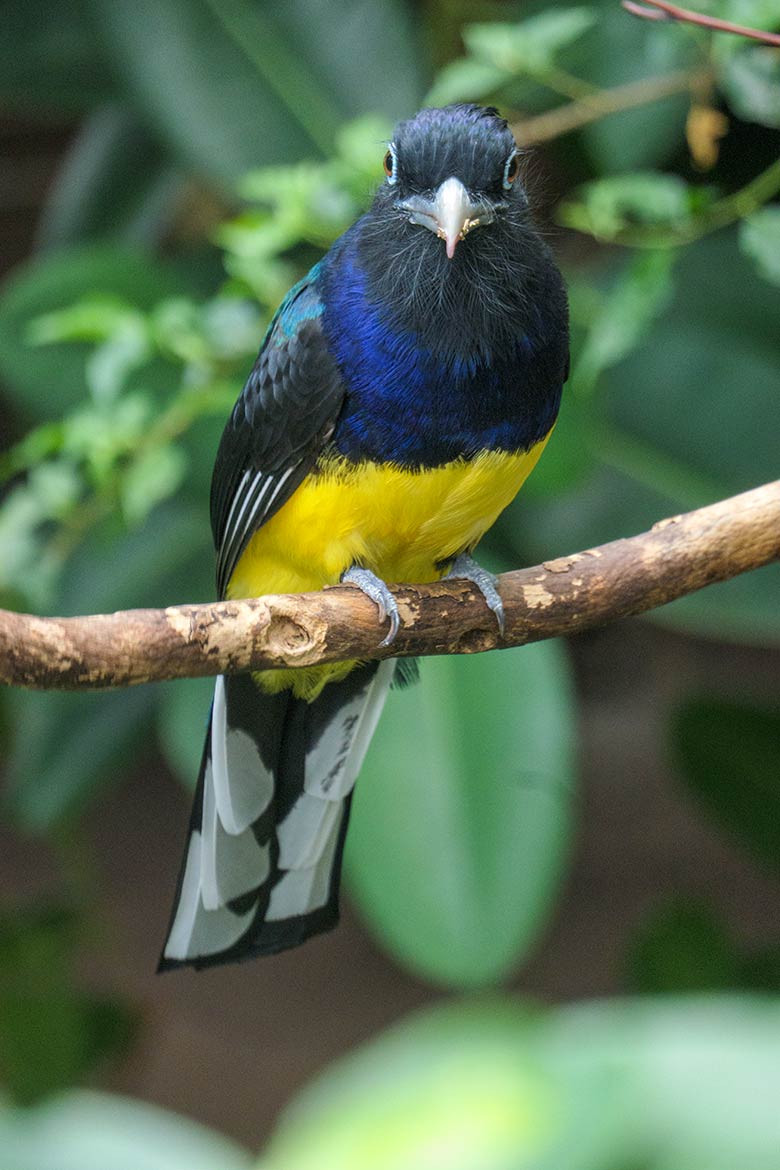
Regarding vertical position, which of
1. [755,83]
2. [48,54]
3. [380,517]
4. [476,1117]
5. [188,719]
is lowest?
[188,719]

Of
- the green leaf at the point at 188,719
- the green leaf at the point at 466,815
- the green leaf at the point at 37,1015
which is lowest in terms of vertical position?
the green leaf at the point at 37,1015

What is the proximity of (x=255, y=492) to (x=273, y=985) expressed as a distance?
3.34m

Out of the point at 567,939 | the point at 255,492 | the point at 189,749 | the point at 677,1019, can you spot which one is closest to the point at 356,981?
the point at 567,939

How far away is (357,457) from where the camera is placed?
212 centimetres

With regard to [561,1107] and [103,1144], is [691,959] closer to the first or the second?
[103,1144]

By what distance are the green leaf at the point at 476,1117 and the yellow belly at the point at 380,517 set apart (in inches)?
29.5

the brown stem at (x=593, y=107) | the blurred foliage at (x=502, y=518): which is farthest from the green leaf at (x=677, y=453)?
the brown stem at (x=593, y=107)

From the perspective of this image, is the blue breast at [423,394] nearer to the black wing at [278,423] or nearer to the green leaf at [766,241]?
the black wing at [278,423]

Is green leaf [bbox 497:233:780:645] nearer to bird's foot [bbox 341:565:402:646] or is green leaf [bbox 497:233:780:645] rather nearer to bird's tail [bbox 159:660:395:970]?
bird's tail [bbox 159:660:395:970]

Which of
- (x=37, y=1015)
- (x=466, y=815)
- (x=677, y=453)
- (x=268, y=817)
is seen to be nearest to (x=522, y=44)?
(x=677, y=453)

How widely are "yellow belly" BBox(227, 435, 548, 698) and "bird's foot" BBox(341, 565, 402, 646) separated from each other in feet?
0.24

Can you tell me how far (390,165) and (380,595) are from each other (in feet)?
2.31

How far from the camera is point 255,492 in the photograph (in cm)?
226

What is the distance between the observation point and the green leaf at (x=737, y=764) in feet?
12.7
